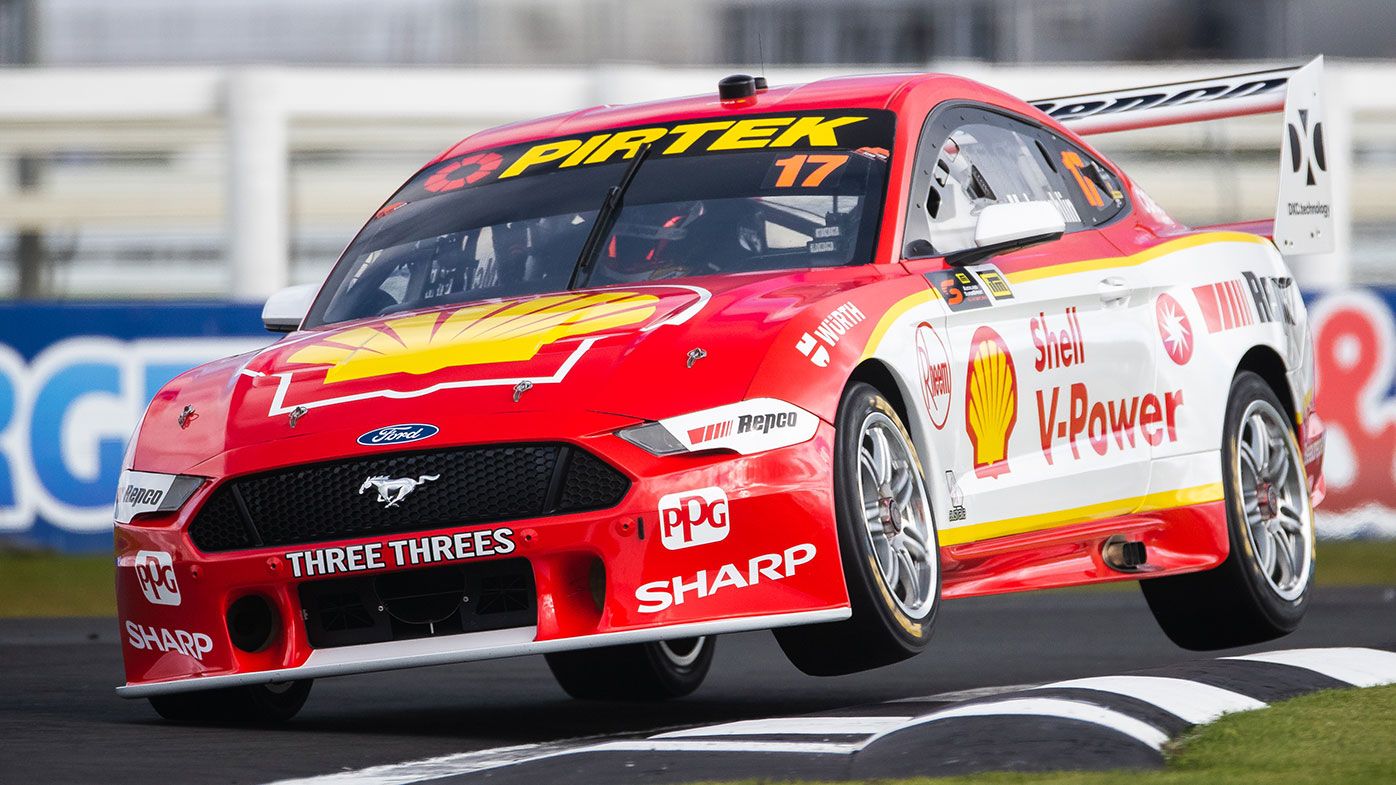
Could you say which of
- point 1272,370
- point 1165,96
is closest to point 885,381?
point 1272,370

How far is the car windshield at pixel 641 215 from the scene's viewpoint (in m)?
6.49

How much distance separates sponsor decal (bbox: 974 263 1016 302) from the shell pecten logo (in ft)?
3.59

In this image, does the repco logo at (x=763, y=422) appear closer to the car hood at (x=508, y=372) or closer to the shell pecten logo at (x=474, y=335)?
the car hood at (x=508, y=372)

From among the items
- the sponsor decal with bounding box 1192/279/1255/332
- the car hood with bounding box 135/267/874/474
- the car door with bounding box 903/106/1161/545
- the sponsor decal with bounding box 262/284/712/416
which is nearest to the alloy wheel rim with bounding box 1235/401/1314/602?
the sponsor decal with bounding box 1192/279/1255/332

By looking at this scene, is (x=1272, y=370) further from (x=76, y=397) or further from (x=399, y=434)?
(x=76, y=397)

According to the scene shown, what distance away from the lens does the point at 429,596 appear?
563 cm

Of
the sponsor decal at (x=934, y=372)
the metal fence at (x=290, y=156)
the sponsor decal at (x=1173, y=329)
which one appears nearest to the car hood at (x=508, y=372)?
the sponsor decal at (x=934, y=372)

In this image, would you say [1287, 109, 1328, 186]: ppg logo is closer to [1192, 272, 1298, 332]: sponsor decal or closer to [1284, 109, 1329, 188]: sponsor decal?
[1284, 109, 1329, 188]: sponsor decal

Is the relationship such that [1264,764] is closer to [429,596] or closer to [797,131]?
[429,596]

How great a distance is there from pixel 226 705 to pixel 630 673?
149 cm

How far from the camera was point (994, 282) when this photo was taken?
6688mm

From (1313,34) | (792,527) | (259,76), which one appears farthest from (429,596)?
(1313,34)

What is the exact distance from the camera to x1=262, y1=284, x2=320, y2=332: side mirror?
709 cm

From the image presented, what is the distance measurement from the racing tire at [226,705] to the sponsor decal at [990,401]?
1.96 m
